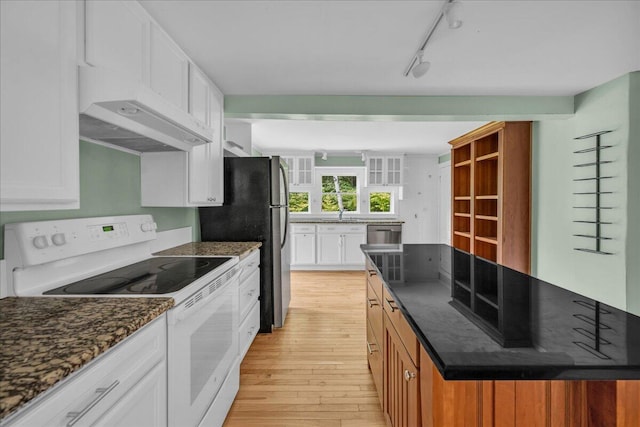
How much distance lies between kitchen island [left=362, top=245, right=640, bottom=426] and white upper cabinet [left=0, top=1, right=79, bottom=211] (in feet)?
4.04

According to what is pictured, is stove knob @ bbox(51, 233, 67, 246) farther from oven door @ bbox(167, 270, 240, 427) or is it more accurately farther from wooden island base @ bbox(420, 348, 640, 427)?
wooden island base @ bbox(420, 348, 640, 427)

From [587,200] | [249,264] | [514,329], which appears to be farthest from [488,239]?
[514,329]

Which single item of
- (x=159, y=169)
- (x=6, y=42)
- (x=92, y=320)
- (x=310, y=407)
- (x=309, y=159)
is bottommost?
(x=310, y=407)

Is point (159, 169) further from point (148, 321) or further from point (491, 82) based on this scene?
point (491, 82)

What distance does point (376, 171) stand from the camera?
670 cm

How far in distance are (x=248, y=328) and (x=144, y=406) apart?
1641 millimetres

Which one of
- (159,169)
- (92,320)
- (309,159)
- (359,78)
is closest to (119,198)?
(159,169)

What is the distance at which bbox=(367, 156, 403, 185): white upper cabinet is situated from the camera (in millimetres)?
6672

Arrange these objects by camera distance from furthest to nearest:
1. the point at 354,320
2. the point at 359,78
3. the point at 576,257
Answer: the point at 354,320, the point at 576,257, the point at 359,78

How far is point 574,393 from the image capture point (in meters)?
0.84

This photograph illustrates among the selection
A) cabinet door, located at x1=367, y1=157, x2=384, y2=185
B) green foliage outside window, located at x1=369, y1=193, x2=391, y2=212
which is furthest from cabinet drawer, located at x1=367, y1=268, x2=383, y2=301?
green foliage outside window, located at x1=369, y1=193, x2=391, y2=212

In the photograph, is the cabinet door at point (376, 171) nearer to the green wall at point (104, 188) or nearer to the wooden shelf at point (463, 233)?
the wooden shelf at point (463, 233)

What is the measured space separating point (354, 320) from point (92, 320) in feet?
9.54

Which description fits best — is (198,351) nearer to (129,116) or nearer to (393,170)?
(129,116)
